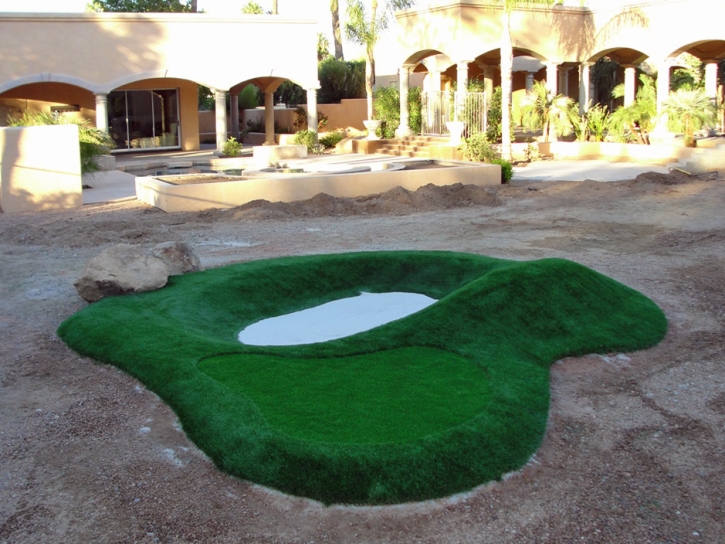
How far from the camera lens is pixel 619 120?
24.1 metres

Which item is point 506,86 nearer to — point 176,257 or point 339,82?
point 176,257

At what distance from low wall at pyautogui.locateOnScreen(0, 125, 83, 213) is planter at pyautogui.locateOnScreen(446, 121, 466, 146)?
11.9 meters

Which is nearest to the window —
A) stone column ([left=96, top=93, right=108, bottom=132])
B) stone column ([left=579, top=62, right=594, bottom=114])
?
stone column ([left=96, top=93, right=108, bottom=132])

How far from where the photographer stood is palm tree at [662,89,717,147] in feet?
71.6

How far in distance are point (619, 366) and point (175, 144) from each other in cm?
2511

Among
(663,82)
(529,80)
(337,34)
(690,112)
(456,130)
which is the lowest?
(456,130)

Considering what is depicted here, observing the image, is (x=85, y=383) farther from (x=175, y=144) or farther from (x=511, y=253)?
(x=175, y=144)

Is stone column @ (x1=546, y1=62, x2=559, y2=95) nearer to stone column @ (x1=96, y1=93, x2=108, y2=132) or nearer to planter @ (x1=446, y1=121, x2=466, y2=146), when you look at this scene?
planter @ (x1=446, y1=121, x2=466, y2=146)

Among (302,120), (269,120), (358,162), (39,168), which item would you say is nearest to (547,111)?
(358,162)

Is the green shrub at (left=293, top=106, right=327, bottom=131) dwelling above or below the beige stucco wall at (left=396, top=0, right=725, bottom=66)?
Result: below

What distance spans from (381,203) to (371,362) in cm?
934

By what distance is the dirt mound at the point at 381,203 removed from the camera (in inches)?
576

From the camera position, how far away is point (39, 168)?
1540 centimetres

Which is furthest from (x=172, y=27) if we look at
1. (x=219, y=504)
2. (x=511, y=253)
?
(x=219, y=504)
